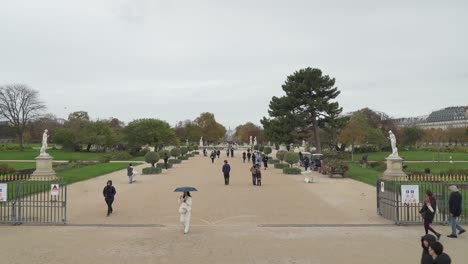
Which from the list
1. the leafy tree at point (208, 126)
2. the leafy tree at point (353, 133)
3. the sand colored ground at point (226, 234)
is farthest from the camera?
the leafy tree at point (208, 126)

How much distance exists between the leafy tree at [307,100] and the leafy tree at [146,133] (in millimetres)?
22945

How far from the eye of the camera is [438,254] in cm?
555

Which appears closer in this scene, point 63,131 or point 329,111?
point 329,111

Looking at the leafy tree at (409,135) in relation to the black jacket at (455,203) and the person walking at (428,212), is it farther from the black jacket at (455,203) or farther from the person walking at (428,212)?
the person walking at (428,212)

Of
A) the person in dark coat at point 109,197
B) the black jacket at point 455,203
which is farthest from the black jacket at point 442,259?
the person in dark coat at point 109,197

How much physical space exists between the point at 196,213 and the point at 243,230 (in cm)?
331

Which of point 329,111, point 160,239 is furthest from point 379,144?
point 160,239

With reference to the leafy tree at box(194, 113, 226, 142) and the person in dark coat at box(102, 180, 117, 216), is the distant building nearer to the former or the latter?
the leafy tree at box(194, 113, 226, 142)

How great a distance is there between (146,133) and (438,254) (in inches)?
2346

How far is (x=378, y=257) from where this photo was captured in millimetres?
9266

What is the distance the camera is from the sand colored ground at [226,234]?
9336mm

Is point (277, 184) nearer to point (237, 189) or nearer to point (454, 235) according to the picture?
point (237, 189)

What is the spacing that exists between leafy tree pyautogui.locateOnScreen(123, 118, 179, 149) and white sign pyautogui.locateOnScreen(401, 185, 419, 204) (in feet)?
173

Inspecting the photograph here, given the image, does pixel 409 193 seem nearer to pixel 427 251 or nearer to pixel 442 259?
pixel 427 251
